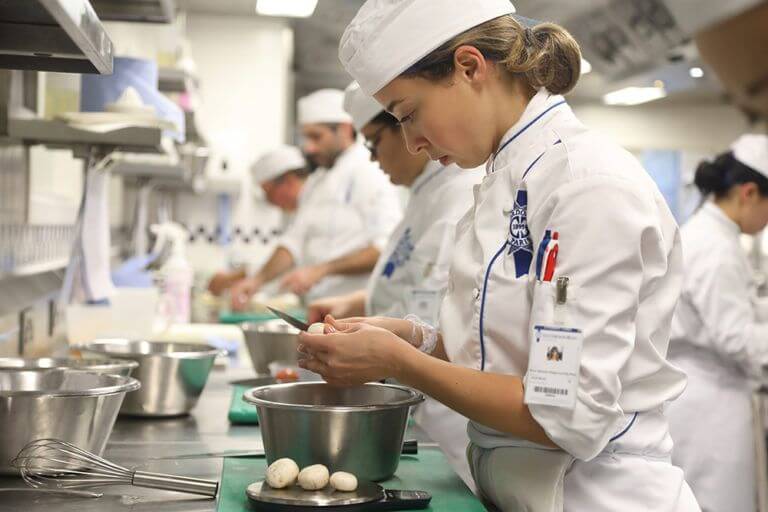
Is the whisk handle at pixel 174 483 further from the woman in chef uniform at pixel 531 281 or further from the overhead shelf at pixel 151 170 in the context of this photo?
the overhead shelf at pixel 151 170

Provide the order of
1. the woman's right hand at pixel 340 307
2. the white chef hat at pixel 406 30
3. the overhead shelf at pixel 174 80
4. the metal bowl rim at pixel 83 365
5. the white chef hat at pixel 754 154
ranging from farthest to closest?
the overhead shelf at pixel 174 80 → the white chef hat at pixel 754 154 → the woman's right hand at pixel 340 307 → the metal bowl rim at pixel 83 365 → the white chef hat at pixel 406 30

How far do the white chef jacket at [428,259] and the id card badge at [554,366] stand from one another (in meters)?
0.97

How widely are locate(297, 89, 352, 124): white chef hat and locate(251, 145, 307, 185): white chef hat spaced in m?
0.84

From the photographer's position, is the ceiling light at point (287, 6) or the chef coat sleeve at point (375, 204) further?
the ceiling light at point (287, 6)

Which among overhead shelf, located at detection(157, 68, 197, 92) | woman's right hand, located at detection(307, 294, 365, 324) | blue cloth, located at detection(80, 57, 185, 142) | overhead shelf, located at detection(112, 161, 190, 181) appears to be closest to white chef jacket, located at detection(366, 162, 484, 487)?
woman's right hand, located at detection(307, 294, 365, 324)

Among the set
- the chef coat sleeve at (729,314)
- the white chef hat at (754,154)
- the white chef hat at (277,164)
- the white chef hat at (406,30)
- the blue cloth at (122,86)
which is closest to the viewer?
the white chef hat at (406,30)

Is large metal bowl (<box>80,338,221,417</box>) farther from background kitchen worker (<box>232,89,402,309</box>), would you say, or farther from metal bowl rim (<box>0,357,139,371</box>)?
background kitchen worker (<box>232,89,402,309</box>)

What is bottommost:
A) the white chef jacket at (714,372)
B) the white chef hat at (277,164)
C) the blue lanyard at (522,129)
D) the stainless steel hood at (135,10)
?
the white chef jacket at (714,372)

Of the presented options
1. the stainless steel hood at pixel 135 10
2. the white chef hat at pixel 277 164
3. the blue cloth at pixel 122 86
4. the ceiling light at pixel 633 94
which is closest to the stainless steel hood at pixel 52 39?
the blue cloth at pixel 122 86

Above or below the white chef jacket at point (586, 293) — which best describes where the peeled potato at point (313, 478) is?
below

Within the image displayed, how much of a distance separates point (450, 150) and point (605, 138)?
0.75 feet

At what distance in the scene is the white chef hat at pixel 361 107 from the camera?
8.03ft

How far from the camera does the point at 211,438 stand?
1.75m

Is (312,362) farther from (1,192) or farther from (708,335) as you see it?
(708,335)
